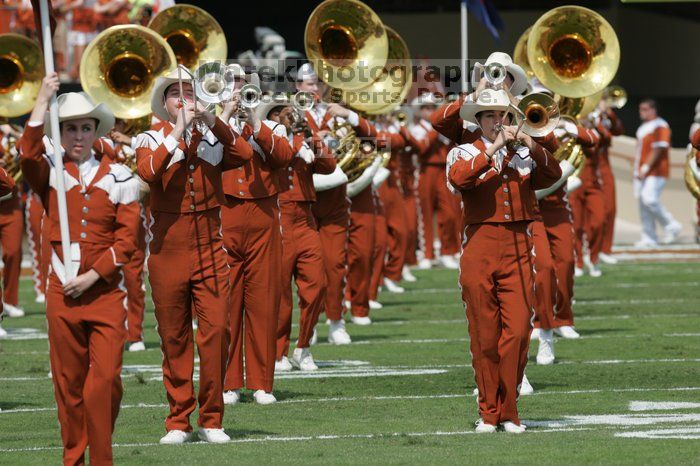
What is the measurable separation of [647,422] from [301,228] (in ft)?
12.1

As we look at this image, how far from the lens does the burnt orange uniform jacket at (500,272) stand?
9.70 meters

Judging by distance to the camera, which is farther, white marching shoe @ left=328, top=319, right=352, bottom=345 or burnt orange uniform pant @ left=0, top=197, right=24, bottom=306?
burnt orange uniform pant @ left=0, top=197, right=24, bottom=306

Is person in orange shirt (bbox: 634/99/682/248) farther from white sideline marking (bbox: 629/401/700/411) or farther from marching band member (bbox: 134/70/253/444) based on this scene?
marching band member (bbox: 134/70/253/444)

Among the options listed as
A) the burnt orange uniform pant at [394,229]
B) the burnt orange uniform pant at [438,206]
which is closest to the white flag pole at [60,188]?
the burnt orange uniform pant at [394,229]

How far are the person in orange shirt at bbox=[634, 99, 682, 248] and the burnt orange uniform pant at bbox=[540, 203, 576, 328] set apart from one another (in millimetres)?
12043

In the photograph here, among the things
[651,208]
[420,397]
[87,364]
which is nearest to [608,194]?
[651,208]

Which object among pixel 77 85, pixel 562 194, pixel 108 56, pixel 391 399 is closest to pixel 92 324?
pixel 391 399

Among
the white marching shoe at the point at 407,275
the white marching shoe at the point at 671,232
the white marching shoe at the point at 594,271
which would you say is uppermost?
the white marching shoe at the point at 594,271

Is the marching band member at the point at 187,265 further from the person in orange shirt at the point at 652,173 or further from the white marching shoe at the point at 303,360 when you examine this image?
the person in orange shirt at the point at 652,173

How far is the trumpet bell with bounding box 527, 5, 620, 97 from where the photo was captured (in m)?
13.3

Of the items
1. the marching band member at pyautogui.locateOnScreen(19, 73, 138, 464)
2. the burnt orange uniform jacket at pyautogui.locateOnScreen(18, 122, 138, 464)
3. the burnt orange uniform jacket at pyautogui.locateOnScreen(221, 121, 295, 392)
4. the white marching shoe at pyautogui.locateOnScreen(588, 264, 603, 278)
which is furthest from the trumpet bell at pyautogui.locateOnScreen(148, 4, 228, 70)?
the white marching shoe at pyautogui.locateOnScreen(588, 264, 603, 278)

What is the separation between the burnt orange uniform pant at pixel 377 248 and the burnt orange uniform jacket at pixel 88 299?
7834mm

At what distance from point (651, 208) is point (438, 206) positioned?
4.55 m

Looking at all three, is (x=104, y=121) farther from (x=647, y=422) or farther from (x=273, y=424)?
(x=647, y=422)
